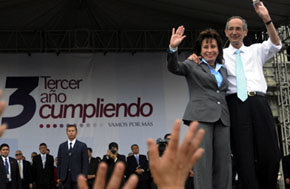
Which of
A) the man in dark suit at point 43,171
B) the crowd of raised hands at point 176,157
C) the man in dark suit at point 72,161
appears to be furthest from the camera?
the man in dark suit at point 43,171

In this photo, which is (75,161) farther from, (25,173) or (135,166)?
(25,173)

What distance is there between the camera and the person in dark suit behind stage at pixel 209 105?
2635 millimetres

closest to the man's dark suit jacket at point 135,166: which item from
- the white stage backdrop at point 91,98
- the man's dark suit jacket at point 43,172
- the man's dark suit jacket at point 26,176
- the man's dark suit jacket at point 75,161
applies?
the white stage backdrop at point 91,98

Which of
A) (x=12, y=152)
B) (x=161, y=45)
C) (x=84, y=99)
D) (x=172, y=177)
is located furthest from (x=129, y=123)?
(x=172, y=177)

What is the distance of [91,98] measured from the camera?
1111 cm

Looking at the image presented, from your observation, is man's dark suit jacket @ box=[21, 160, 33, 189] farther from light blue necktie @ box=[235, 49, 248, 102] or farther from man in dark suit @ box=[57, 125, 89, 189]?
light blue necktie @ box=[235, 49, 248, 102]

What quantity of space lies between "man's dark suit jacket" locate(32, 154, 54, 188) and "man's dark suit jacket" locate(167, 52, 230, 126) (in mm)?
7280

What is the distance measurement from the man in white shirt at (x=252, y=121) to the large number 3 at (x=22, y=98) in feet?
28.5

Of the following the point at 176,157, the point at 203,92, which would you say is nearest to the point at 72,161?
the point at 203,92

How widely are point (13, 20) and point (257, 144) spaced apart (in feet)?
30.4

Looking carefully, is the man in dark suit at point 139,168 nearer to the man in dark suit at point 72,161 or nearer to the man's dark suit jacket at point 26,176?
the man's dark suit jacket at point 26,176

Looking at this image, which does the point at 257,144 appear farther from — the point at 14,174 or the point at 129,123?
the point at 129,123

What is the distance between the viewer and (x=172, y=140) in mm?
995

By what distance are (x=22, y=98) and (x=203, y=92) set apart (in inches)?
348
